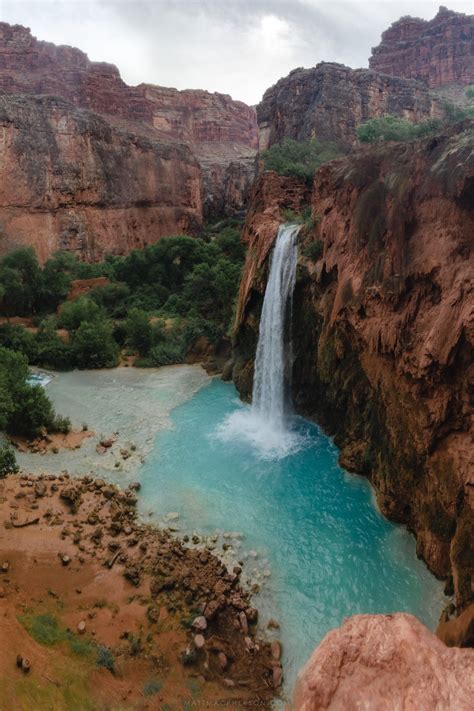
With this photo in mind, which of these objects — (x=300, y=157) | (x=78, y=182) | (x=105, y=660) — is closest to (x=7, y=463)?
(x=105, y=660)

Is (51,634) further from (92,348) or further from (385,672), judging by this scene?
(92,348)

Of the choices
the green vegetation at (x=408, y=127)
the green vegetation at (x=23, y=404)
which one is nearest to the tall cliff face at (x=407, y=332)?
the green vegetation at (x=408, y=127)

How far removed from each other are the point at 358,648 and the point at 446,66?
46.9 metres

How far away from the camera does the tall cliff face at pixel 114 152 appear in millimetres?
27531

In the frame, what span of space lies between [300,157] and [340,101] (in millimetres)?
7611

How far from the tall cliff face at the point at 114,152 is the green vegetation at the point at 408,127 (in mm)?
20801

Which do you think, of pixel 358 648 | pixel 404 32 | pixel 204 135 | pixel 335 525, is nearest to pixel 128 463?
pixel 335 525

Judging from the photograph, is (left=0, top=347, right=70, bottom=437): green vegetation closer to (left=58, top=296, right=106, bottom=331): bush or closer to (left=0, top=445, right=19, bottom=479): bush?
(left=0, top=445, right=19, bottom=479): bush

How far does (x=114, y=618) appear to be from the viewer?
6.30 m

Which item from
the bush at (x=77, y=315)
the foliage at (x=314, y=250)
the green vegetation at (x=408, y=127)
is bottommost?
the bush at (x=77, y=315)

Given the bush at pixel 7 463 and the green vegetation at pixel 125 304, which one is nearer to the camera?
the bush at pixel 7 463

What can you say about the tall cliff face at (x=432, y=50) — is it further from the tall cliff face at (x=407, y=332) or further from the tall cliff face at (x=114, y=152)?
the tall cliff face at (x=407, y=332)

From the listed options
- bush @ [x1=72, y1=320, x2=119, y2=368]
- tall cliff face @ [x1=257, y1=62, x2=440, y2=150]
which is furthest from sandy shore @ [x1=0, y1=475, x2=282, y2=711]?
tall cliff face @ [x1=257, y1=62, x2=440, y2=150]

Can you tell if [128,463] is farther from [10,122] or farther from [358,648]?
[10,122]
